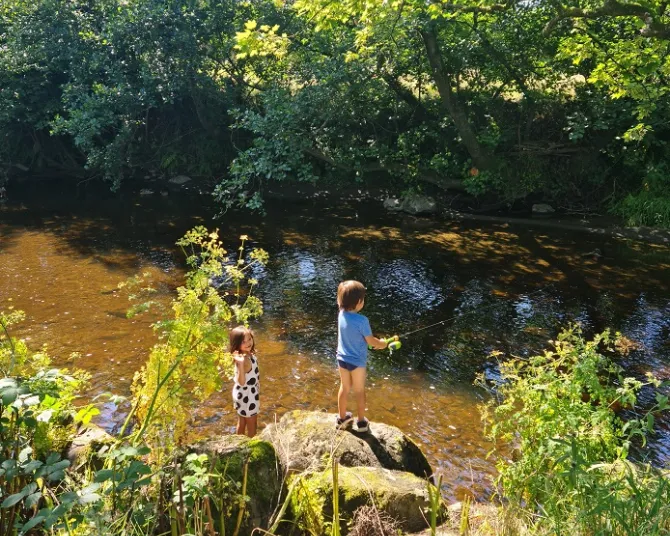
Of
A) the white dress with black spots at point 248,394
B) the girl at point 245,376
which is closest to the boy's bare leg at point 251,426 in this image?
the girl at point 245,376

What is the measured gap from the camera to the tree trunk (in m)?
13.7

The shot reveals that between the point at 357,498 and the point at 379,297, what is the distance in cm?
650

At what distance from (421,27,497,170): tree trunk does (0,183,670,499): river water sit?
76.7 inches

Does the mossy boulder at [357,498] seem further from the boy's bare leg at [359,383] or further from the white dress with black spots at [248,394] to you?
the white dress with black spots at [248,394]

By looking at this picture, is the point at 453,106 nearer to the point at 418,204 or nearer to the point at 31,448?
the point at 418,204

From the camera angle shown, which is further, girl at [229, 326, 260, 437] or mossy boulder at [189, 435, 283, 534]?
girl at [229, 326, 260, 437]

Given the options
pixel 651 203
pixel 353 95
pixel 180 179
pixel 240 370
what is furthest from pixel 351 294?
pixel 180 179

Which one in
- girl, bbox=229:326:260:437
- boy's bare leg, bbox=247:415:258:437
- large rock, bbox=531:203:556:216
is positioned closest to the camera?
girl, bbox=229:326:260:437

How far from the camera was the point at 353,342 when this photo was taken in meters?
5.08

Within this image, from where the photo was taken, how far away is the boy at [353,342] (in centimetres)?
499

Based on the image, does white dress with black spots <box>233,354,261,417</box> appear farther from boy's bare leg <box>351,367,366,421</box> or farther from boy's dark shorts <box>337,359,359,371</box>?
boy's bare leg <box>351,367,366,421</box>

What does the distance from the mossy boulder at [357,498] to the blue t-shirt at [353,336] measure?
1.25 metres

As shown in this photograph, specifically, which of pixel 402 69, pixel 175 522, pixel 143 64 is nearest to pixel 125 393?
pixel 175 522

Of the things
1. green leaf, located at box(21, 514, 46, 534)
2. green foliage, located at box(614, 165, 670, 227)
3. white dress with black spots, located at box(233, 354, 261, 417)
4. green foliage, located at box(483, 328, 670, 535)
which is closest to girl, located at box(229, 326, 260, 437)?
white dress with black spots, located at box(233, 354, 261, 417)
